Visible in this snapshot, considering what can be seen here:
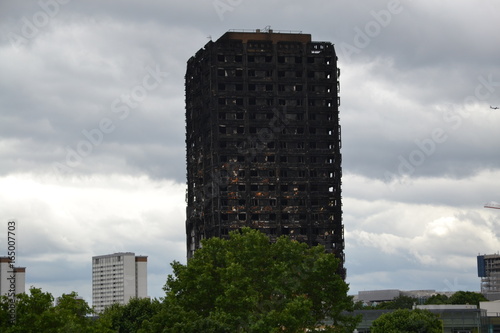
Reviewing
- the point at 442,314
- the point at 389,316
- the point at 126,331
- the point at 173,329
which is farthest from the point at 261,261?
the point at 442,314

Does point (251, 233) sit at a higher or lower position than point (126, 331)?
higher

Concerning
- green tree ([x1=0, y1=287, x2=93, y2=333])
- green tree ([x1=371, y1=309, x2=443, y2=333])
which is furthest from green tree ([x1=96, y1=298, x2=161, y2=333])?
green tree ([x1=371, y1=309, x2=443, y2=333])

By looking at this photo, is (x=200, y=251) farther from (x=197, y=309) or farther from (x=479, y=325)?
(x=479, y=325)

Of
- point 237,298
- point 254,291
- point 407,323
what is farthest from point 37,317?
point 407,323

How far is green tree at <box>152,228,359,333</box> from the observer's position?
101 metres

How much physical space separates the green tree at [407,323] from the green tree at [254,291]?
15.0 metres

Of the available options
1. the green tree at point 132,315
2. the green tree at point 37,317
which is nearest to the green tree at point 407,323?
the green tree at point 132,315

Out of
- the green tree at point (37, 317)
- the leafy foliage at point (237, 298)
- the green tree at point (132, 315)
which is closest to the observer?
the green tree at point (37, 317)

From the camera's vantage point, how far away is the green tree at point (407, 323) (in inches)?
4902

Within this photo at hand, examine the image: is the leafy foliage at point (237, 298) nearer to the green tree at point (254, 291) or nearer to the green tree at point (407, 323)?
the green tree at point (254, 291)

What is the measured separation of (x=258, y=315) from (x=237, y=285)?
4371 mm

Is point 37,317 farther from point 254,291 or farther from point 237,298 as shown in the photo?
point 254,291

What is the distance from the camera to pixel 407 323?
124812 mm

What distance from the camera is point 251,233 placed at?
115 metres
